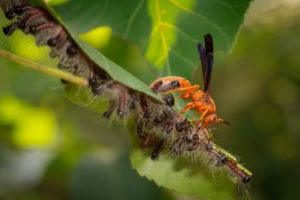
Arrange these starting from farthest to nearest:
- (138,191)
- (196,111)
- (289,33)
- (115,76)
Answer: (289,33) < (138,191) < (196,111) < (115,76)

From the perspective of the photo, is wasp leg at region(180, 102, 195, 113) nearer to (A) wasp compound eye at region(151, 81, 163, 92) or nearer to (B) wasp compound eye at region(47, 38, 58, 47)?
(A) wasp compound eye at region(151, 81, 163, 92)

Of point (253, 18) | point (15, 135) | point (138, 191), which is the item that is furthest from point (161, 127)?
point (15, 135)

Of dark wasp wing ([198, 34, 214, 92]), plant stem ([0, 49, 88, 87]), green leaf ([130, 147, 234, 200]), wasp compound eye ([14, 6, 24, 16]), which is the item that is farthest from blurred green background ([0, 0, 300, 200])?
wasp compound eye ([14, 6, 24, 16])

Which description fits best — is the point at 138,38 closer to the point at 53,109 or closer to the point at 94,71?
the point at 94,71

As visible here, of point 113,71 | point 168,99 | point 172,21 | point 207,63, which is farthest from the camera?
point 172,21

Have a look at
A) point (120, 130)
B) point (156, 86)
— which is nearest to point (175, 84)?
point (156, 86)

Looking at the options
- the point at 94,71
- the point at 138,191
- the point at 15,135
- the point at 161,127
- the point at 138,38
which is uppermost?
the point at 94,71

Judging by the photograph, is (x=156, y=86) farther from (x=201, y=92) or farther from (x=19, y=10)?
(x=19, y=10)
